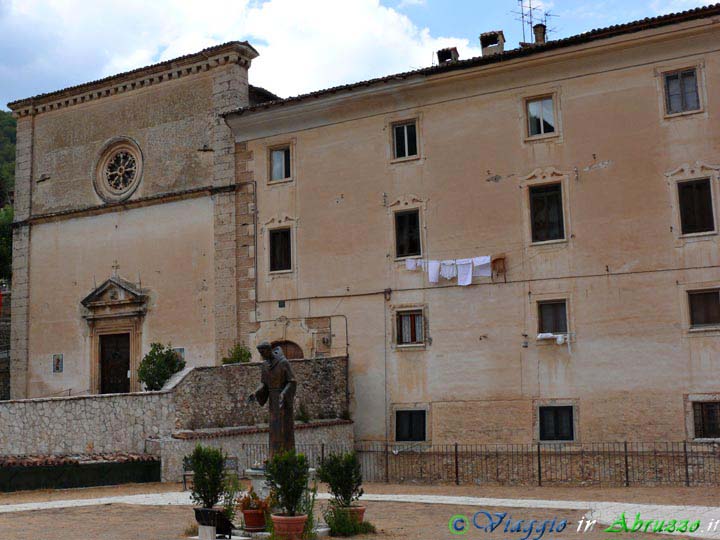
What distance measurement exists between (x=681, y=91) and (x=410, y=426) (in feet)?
36.5

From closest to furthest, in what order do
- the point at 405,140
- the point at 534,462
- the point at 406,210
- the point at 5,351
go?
the point at 534,462, the point at 406,210, the point at 405,140, the point at 5,351

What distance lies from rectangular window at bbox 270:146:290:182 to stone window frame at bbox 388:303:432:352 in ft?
18.4

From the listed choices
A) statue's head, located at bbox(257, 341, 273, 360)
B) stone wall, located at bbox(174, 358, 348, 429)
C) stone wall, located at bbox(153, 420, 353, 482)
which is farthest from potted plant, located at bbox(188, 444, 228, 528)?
stone wall, located at bbox(174, 358, 348, 429)

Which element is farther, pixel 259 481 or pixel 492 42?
pixel 492 42

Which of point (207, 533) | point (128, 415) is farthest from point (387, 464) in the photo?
point (207, 533)

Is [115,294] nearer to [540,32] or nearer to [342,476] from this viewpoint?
[540,32]

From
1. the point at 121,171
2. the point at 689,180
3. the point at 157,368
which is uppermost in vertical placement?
the point at 121,171

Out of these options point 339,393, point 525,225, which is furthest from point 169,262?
point 525,225

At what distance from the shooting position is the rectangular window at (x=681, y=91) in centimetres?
2238

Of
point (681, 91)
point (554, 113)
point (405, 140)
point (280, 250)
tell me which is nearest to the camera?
point (681, 91)

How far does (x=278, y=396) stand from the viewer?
561 inches

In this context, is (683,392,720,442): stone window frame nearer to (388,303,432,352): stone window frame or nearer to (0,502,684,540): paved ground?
(388,303,432,352): stone window frame

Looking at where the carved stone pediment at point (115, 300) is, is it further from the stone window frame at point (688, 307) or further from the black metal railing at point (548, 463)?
the stone window frame at point (688, 307)

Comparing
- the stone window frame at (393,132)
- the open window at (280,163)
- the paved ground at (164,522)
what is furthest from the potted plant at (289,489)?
the open window at (280,163)
